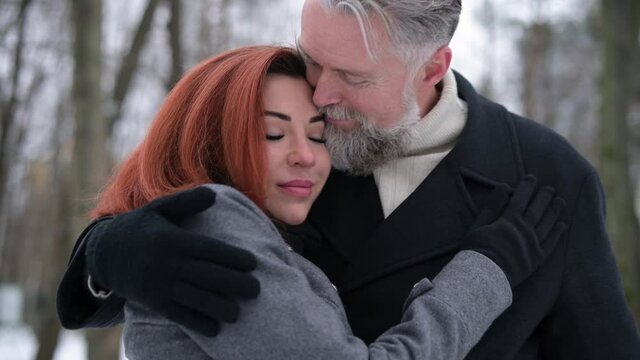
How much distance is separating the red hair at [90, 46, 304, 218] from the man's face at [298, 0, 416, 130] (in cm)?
14

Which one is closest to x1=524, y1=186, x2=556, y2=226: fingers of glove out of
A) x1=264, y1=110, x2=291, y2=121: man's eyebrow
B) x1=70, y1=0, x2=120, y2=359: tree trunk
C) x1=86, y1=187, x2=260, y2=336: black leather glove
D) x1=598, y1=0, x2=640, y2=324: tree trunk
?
x1=264, y1=110, x2=291, y2=121: man's eyebrow

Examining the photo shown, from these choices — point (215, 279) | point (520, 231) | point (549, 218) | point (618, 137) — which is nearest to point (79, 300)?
point (215, 279)

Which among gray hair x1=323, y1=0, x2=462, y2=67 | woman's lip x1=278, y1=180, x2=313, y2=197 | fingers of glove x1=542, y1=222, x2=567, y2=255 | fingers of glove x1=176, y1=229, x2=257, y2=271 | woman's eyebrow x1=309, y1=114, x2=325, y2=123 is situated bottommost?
fingers of glove x1=542, y1=222, x2=567, y2=255

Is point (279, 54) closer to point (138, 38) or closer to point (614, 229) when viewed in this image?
point (614, 229)

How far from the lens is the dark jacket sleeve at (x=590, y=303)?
2.24 m

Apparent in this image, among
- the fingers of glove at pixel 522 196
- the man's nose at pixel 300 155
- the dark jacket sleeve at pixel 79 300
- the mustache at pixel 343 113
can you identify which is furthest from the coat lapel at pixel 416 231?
the dark jacket sleeve at pixel 79 300

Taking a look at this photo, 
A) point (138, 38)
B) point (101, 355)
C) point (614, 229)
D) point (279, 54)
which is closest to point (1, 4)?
point (138, 38)

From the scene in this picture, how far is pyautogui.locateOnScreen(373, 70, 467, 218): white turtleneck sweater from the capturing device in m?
2.43

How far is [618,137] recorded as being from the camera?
812cm

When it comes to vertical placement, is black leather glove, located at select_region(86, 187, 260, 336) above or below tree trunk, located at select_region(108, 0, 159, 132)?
above

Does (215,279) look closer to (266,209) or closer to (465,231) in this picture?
(266,209)

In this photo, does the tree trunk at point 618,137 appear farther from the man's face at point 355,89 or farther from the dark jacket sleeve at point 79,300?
the dark jacket sleeve at point 79,300

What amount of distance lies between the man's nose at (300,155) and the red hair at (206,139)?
3.8 inches

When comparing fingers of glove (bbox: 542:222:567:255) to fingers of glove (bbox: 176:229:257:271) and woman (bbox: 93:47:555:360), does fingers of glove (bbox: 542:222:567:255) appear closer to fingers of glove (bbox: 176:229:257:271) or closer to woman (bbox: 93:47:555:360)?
woman (bbox: 93:47:555:360)
